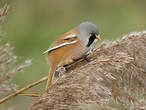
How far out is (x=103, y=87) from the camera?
226cm

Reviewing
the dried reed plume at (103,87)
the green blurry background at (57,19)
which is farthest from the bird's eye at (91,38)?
the green blurry background at (57,19)

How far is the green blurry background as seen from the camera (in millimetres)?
7430

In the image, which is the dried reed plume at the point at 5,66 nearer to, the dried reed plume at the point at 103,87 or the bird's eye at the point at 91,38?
the dried reed plume at the point at 103,87

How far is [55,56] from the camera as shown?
3.47 metres

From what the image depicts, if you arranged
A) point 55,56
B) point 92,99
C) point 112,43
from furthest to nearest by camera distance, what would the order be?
point 55,56 < point 112,43 < point 92,99

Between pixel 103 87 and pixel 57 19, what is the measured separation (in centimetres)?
600

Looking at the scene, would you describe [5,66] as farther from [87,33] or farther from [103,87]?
[87,33]

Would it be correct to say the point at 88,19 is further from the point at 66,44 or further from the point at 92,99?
the point at 92,99

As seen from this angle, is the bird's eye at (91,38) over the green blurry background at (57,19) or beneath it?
beneath

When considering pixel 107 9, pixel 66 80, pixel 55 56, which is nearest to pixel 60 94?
pixel 66 80

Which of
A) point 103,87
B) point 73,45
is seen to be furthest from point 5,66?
point 73,45

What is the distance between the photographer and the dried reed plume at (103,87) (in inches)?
85.7

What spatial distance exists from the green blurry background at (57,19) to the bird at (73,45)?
3.22 m

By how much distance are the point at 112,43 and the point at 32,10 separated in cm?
537
